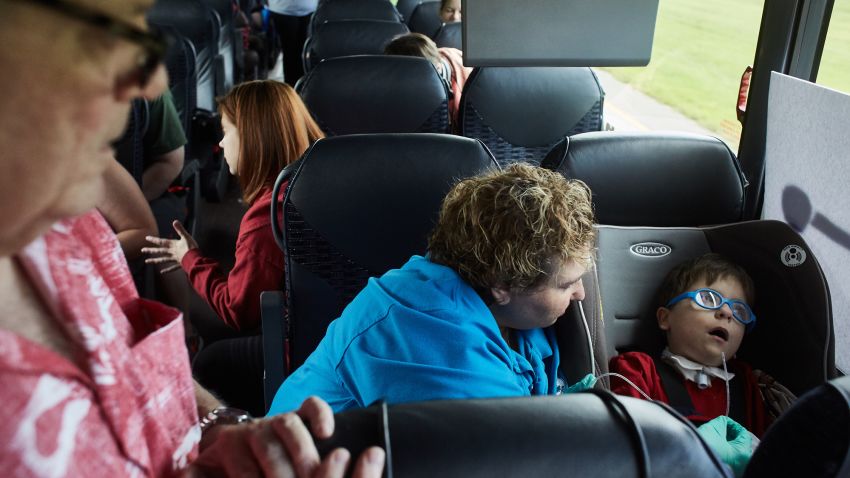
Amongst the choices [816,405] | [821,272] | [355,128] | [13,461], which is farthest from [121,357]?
[355,128]

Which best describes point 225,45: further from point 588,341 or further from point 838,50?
point 588,341

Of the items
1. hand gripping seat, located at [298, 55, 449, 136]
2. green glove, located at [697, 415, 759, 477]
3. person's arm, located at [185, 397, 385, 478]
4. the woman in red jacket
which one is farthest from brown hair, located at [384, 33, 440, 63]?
person's arm, located at [185, 397, 385, 478]

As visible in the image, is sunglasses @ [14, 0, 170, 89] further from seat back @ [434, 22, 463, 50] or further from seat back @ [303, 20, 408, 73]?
seat back @ [434, 22, 463, 50]

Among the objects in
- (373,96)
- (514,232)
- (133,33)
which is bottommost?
(373,96)

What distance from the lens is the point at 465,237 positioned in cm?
122

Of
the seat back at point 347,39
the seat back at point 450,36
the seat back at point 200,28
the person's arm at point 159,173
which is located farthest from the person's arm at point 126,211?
the seat back at point 450,36

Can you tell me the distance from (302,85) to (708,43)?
1789 millimetres

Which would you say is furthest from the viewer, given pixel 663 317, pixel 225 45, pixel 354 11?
pixel 354 11

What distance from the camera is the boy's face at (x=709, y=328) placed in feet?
5.25

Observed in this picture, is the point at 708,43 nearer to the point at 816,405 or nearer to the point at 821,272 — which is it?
the point at 821,272

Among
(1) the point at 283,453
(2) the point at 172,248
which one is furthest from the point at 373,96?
(1) the point at 283,453

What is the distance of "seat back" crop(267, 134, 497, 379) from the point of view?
161 centimetres

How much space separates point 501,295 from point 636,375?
1.80 ft

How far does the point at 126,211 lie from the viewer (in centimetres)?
198
